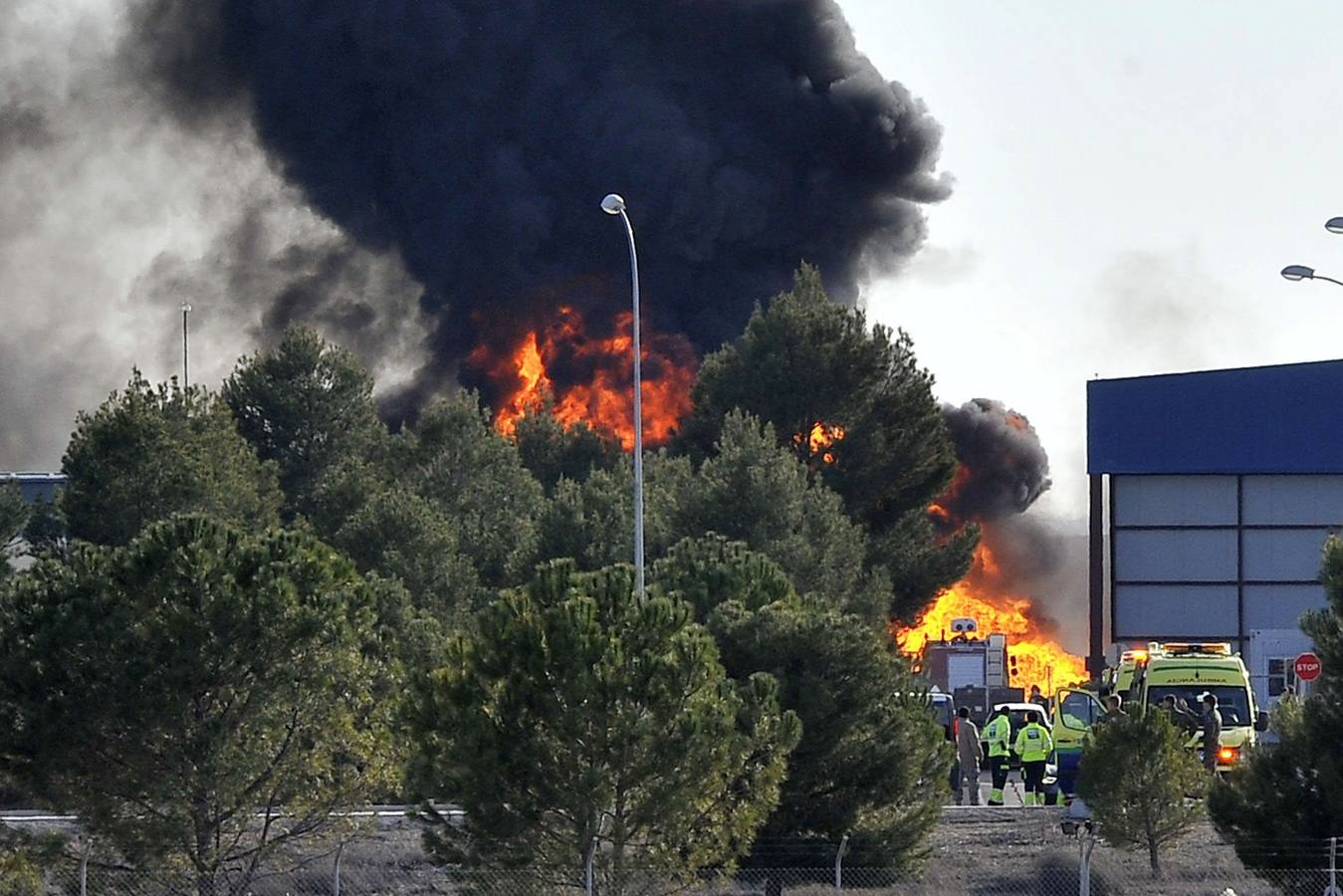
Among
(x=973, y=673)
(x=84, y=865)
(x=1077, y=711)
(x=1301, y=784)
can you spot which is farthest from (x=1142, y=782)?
(x=973, y=673)

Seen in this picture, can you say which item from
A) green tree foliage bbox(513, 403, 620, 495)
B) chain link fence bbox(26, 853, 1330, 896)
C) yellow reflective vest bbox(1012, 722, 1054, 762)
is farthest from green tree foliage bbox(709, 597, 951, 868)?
green tree foliage bbox(513, 403, 620, 495)

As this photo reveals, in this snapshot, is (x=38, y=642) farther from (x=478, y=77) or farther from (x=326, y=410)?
(x=478, y=77)

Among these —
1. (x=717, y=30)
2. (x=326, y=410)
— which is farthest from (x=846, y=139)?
(x=326, y=410)

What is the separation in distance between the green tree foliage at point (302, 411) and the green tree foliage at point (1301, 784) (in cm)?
3882

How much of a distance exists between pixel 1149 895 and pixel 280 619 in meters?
8.34

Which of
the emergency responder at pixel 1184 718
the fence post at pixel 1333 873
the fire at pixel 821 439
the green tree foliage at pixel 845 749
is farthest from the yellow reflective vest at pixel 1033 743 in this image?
the fire at pixel 821 439

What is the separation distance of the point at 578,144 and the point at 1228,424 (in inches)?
1502

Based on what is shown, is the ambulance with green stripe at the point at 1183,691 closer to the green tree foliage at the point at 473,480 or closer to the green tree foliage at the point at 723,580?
the green tree foliage at the point at 723,580

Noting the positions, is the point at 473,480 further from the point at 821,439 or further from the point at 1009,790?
the point at 1009,790

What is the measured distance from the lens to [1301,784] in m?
18.5

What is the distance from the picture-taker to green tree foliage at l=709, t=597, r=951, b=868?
2077cm

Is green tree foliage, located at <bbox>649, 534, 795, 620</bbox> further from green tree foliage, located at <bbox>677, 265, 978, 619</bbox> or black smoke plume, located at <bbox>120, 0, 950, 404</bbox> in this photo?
black smoke plume, located at <bbox>120, 0, 950, 404</bbox>

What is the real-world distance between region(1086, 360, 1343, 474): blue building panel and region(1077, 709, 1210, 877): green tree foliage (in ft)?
85.1

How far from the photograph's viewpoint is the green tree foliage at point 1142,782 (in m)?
22.0
